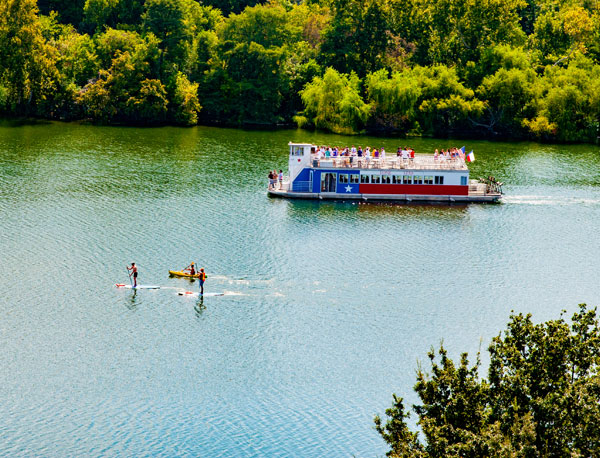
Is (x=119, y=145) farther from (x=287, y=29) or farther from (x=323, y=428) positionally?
(x=323, y=428)

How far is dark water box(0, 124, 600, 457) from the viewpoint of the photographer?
44.8 metres

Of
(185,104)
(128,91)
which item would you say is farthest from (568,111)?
(128,91)

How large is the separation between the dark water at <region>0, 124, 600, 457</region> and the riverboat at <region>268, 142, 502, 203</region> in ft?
8.34

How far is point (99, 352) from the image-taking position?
5138 cm

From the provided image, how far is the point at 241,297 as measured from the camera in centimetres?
5972

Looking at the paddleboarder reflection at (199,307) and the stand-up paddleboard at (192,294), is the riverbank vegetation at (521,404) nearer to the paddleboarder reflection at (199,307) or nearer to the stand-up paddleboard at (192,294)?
the paddleboarder reflection at (199,307)

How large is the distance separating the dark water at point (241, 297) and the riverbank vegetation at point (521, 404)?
34.1 ft

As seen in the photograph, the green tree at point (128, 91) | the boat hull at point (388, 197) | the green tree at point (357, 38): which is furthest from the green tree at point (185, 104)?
the boat hull at point (388, 197)

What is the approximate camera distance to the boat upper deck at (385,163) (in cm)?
8675

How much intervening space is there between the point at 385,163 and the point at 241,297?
106 feet

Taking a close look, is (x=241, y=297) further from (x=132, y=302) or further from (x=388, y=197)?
(x=388, y=197)

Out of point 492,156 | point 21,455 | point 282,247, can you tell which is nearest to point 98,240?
point 282,247

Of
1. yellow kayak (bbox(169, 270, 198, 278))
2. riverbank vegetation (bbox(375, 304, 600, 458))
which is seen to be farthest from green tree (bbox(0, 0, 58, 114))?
riverbank vegetation (bbox(375, 304, 600, 458))

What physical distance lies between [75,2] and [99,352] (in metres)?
114
